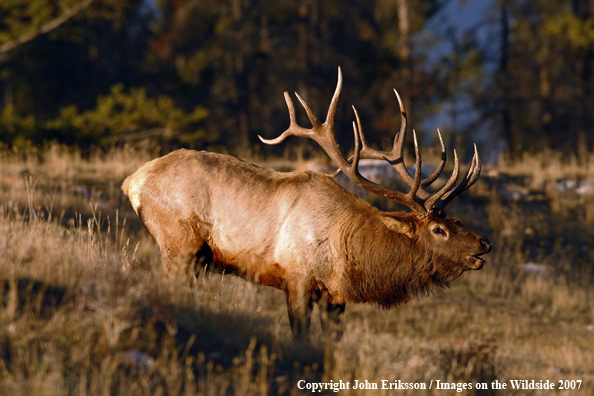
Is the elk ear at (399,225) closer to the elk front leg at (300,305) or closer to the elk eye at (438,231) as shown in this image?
the elk eye at (438,231)

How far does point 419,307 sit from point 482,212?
14.0 feet

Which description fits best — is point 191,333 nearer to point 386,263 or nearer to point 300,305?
point 300,305

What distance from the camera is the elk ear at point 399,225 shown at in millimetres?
5332

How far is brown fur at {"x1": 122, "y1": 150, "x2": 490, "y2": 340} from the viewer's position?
509 centimetres

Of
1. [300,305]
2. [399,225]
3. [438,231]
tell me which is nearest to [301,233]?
[300,305]

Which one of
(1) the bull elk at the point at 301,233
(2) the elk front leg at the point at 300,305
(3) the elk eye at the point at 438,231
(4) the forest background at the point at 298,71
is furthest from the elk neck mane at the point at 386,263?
(4) the forest background at the point at 298,71

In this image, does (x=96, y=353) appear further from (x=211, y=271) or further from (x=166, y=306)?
(x=211, y=271)

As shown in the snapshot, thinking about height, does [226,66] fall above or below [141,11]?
below

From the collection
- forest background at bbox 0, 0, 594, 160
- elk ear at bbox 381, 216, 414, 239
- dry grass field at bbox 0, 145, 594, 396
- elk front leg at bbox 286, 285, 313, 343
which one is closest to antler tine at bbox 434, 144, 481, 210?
elk ear at bbox 381, 216, 414, 239

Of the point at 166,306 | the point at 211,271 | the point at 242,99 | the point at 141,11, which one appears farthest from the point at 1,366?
the point at 141,11

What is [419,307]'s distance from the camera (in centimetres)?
872

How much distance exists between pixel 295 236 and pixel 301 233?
58 millimetres

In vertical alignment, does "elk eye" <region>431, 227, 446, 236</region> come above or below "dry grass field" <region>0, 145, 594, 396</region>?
above

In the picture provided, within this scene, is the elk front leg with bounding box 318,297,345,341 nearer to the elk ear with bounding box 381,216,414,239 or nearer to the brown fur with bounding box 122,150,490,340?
the brown fur with bounding box 122,150,490,340
